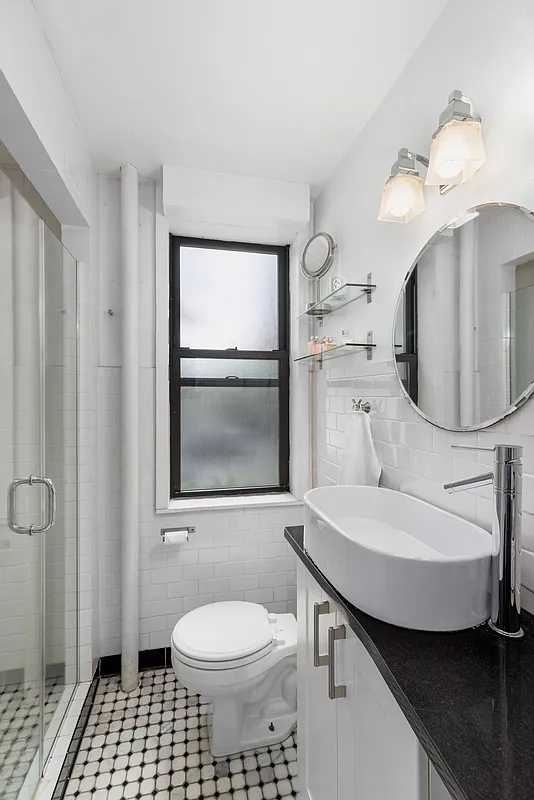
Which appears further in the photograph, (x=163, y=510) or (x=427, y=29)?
(x=163, y=510)

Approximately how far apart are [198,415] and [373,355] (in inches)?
43.4

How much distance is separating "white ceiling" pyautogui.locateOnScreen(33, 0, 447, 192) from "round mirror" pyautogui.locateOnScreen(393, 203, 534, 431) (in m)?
0.72

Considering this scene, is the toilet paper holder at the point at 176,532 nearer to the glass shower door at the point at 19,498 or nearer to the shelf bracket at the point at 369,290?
the glass shower door at the point at 19,498

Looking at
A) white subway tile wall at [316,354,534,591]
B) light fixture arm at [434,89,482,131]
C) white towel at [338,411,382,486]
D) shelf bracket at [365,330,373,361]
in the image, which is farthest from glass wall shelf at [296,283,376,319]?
light fixture arm at [434,89,482,131]

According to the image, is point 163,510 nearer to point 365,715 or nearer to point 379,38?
point 365,715

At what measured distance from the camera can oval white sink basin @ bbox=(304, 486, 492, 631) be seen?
2.61 feet

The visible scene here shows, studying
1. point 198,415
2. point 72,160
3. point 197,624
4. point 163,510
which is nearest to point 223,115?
point 72,160

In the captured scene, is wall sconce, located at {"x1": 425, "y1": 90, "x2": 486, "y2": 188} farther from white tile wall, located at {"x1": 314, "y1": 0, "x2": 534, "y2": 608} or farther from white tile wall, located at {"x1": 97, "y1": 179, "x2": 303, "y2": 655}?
white tile wall, located at {"x1": 97, "y1": 179, "x2": 303, "y2": 655}

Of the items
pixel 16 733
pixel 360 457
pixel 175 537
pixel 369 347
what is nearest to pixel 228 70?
pixel 369 347

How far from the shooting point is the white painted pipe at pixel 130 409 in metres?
1.98

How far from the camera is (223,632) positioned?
1.62 m

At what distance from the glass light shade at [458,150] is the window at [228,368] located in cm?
143

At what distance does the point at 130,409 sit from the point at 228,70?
4.72 feet

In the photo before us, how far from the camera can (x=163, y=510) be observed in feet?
6.86
